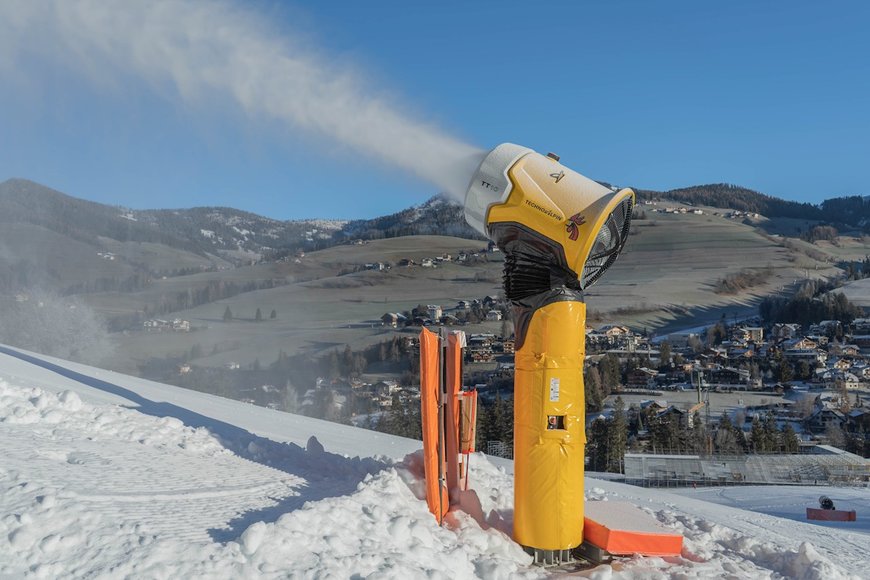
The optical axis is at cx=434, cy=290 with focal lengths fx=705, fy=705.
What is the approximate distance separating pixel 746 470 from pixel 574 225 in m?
30.0

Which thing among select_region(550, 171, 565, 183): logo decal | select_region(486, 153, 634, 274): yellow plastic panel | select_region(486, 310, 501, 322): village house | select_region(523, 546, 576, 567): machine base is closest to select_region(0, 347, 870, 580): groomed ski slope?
select_region(523, 546, 576, 567): machine base

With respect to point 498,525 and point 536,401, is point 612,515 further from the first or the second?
point 536,401

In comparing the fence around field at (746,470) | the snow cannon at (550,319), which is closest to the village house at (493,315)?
the fence around field at (746,470)

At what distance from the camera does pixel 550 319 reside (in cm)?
560

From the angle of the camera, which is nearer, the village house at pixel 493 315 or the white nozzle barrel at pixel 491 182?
the white nozzle barrel at pixel 491 182

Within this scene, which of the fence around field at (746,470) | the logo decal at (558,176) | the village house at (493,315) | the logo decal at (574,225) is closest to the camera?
the logo decal at (574,225)

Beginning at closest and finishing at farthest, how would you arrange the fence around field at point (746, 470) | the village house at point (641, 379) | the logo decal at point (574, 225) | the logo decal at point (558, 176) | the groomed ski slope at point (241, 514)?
1. the groomed ski slope at point (241, 514)
2. the logo decal at point (574, 225)
3. the logo decal at point (558, 176)
4. the fence around field at point (746, 470)
5. the village house at point (641, 379)

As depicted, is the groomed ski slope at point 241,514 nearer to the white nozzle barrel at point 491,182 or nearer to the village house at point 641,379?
the white nozzle barrel at point 491,182

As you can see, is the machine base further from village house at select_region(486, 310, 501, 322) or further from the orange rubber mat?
village house at select_region(486, 310, 501, 322)

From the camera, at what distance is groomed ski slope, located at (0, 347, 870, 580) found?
3602mm

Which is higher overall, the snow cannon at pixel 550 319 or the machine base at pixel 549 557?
the snow cannon at pixel 550 319

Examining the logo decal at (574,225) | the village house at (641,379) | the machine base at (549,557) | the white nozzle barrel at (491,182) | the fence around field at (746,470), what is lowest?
the fence around field at (746,470)

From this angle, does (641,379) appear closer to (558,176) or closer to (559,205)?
(558,176)

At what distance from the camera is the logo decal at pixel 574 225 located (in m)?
5.52
